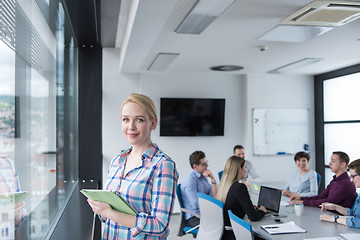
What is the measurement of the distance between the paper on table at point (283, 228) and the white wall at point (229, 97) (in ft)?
12.2

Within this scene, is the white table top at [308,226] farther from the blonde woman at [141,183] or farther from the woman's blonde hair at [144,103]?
the woman's blonde hair at [144,103]

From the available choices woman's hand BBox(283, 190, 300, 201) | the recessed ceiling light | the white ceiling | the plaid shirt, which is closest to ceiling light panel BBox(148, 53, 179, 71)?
the white ceiling

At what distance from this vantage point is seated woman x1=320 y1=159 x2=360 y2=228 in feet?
10.2

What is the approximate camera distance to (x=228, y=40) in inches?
169

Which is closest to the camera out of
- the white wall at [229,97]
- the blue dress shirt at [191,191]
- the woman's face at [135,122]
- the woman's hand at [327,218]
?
the woman's face at [135,122]

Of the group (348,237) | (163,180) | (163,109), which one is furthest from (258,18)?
(163,109)

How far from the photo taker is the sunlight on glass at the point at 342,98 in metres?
6.31

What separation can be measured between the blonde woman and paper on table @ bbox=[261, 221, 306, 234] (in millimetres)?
1767

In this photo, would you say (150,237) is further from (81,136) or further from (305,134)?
(305,134)

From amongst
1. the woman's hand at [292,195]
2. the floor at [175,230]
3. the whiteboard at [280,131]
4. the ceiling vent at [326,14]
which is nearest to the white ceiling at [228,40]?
the ceiling vent at [326,14]

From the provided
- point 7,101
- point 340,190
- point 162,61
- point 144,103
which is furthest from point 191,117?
point 7,101

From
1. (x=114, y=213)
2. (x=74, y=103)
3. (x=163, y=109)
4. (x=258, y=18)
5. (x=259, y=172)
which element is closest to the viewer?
(x=114, y=213)

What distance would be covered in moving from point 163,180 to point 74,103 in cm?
300

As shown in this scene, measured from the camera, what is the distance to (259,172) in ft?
23.5
